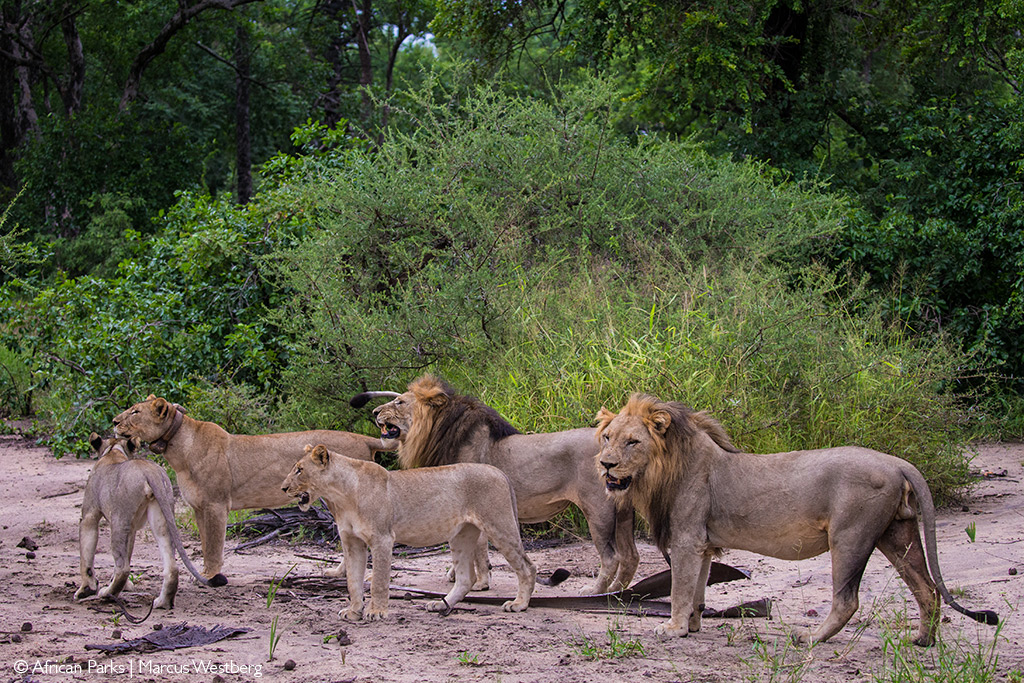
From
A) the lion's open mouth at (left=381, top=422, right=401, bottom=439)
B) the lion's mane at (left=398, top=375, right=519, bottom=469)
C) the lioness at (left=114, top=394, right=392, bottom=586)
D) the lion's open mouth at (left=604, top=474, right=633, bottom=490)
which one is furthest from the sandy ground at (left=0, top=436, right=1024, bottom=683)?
the lion's open mouth at (left=381, top=422, right=401, bottom=439)

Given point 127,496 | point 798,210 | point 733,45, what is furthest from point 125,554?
point 733,45

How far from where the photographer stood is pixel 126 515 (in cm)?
575

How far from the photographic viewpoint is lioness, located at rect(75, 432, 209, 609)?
5.67 metres

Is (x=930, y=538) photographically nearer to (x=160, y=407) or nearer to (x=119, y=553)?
(x=119, y=553)

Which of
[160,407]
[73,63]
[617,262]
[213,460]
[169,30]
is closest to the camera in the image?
[160,407]

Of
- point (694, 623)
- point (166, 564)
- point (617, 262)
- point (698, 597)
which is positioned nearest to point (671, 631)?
point (694, 623)

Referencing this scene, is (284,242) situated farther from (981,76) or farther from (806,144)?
(981,76)

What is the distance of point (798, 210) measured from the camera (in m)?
12.9

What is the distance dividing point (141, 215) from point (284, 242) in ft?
39.5

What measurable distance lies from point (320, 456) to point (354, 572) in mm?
665

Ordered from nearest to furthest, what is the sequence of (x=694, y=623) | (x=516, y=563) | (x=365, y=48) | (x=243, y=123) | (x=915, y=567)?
(x=915, y=567) < (x=694, y=623) < (x=516, y=563) < (x=365, y=48) < (x=243, y=123)

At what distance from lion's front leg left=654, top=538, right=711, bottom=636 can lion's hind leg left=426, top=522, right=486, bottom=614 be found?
116cm

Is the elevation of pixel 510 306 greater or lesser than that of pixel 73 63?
lesser

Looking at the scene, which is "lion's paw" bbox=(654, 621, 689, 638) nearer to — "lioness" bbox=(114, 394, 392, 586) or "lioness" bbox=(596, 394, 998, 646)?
"lioness" bbox=(596, 394, 998, 646)
